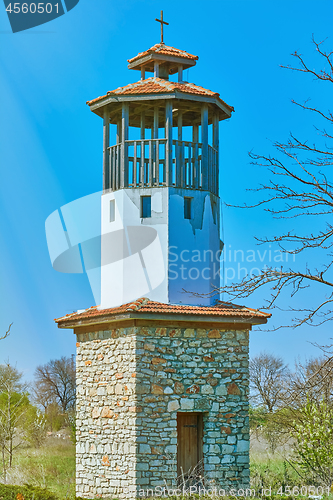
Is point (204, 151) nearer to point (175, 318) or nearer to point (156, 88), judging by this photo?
point (156, 88)

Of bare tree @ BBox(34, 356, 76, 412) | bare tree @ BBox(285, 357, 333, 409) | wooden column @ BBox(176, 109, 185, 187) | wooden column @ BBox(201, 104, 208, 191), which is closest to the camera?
bare tree @ BBox(285, 357, 333, 409)

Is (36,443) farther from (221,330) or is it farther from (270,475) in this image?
(221,330)

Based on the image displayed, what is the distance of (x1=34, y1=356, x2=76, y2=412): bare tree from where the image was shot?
44.0 m

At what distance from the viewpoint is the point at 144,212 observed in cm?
1636

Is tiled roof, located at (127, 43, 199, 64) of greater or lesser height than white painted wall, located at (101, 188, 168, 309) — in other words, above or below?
above

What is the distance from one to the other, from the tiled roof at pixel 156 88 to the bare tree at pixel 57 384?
30301 millimetres

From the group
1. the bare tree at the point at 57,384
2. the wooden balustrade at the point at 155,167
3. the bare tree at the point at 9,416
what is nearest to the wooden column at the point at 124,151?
the wooden balustrade at the point at 155,167

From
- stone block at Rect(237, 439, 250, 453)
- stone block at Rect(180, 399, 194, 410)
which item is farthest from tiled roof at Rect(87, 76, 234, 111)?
stone block at Rect(237, 439, 250, 453)

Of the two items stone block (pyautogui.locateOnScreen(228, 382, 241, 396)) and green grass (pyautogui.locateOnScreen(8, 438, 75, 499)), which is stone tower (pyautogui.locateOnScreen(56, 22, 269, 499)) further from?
green grass (pyautogui.locateOnScreen(8, 438, 75, 499))

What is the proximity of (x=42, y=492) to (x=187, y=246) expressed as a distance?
6569 mm

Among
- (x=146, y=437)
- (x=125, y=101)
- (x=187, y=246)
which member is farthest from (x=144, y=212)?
(x=146, y=437)

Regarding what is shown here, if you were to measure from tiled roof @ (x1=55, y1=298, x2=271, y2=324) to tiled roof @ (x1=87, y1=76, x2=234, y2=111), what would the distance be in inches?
201

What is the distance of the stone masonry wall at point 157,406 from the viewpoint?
46.6ft

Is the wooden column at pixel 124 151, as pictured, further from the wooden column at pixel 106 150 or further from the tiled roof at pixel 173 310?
the tiled roof at pixel 173 310
